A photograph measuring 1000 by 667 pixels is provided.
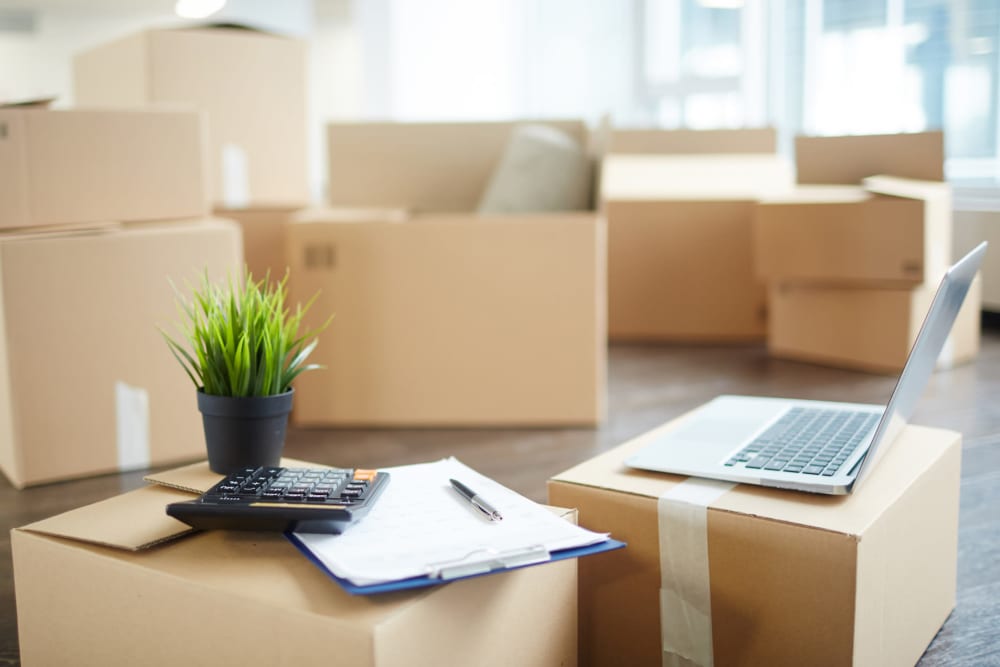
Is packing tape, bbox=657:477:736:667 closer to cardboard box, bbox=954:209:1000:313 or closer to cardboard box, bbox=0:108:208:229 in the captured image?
cardboard box, bbox=0:108:208:229

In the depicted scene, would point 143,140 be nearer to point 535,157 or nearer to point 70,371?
point 70,371

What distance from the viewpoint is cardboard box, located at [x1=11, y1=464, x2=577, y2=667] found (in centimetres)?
77

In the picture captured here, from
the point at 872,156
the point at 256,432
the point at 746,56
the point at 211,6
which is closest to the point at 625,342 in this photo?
the point at 872,156

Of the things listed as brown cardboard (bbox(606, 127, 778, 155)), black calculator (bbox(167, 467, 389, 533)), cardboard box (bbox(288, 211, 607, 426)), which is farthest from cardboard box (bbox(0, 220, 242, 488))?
brown cardboard (bbox(606, 127, 778, 155))

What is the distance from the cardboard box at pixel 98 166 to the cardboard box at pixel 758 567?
48.4 inches

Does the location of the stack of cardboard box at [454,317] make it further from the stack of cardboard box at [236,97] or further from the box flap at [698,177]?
the box flap at [698,177]

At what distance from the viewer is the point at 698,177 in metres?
3.47

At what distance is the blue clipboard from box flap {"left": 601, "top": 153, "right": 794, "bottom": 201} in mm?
2648

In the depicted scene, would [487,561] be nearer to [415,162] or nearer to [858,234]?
[415,162]

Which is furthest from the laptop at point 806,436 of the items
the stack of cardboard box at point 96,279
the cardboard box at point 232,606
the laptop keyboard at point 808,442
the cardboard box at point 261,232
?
the cardboard box at point 261,232

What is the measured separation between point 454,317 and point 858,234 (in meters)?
1.24

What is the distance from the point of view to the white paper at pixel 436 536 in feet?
2.62

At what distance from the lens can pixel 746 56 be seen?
4.45 meters

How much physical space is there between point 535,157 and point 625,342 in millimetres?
1056
